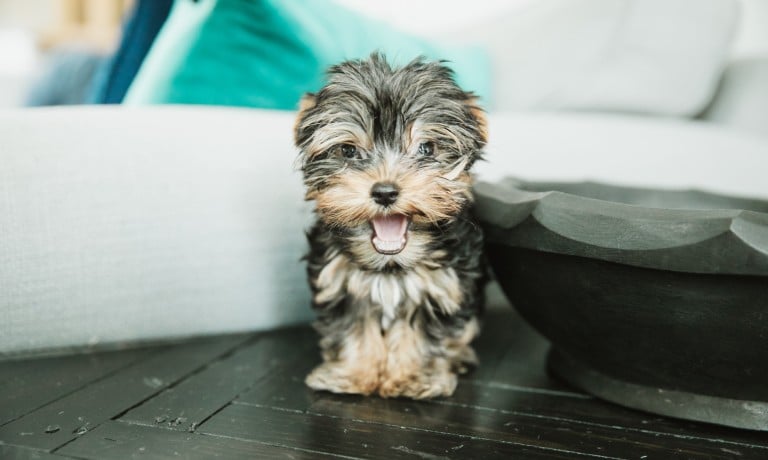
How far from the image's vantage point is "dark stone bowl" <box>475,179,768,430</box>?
3.96 ft

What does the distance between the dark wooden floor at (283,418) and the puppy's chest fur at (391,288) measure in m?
0.23

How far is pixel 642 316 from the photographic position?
135cm

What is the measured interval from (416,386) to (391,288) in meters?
0.26

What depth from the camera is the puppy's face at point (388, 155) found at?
4.59 ft

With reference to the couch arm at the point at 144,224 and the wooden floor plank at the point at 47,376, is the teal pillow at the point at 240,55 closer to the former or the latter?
the couch arm at the point at 144,224

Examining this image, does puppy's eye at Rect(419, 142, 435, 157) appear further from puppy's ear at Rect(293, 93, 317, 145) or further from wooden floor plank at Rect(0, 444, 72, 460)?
wooden floor plank at Rect(0, 444, 72, 460)

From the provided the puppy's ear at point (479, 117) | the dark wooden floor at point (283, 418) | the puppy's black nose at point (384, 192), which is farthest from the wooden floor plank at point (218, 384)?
the puppy's ear at point (479, 117)

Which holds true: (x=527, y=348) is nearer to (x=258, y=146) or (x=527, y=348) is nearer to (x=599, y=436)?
(x=599, y=436)

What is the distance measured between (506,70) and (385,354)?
178 cm

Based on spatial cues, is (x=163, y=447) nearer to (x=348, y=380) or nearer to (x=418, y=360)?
(x=348, y=380)

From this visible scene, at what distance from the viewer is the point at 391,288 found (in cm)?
156

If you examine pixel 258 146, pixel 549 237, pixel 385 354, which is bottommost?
pixel 385 354

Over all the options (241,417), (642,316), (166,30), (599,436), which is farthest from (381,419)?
(166,30)

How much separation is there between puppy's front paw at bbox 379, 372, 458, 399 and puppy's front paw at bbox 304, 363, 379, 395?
3cm
